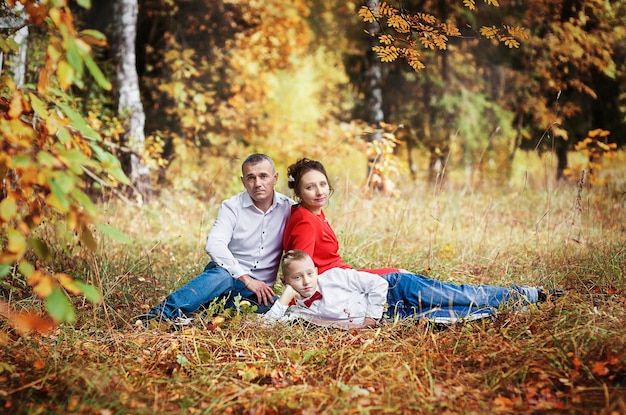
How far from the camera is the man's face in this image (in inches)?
142

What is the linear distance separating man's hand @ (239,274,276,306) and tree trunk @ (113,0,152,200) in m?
3.88

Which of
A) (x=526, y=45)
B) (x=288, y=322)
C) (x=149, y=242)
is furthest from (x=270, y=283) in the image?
(x=526, y=45)

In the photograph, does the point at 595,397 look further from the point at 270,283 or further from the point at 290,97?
the point at 290,97

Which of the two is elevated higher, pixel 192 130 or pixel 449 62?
pixel 449 62

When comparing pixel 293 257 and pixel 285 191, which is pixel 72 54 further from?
pixel 285 191

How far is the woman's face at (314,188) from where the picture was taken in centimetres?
352

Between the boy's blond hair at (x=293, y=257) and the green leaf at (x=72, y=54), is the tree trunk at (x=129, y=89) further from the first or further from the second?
the green leaf at (x=72, y=54)

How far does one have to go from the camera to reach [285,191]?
666cm

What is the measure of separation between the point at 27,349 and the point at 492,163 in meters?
13.0

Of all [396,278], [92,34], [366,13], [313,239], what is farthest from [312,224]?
[92,34]

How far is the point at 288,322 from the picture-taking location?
3.33 meters

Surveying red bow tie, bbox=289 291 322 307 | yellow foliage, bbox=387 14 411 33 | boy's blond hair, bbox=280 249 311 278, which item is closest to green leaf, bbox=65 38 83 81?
boy's blond hair, bbox=280 249 311 278

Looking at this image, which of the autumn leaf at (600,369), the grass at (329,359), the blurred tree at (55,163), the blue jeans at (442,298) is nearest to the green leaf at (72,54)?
the blurred tree at (55,163)

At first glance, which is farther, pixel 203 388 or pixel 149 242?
pixel 149 242
